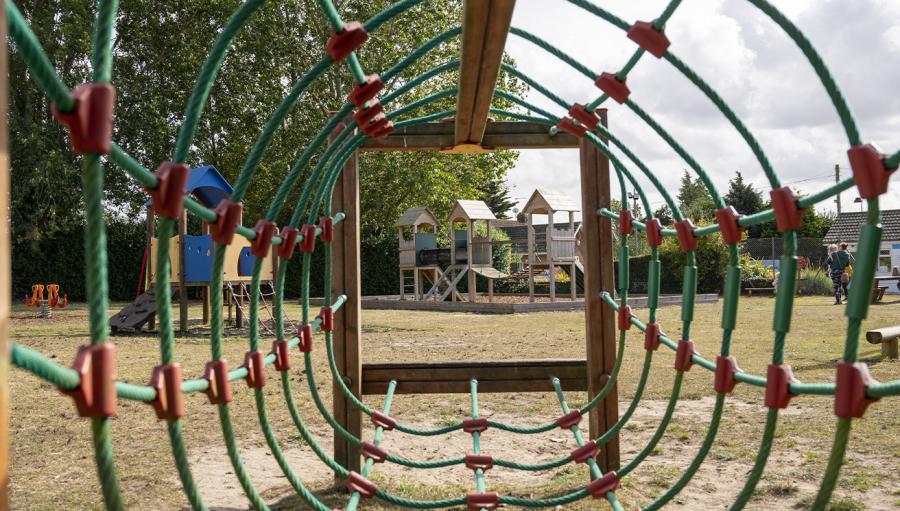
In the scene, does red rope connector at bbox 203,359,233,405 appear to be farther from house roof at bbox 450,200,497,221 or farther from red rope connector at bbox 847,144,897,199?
house roof at bbox 450,200,497,221

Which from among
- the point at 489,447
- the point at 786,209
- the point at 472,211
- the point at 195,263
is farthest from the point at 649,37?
the point at 472,211

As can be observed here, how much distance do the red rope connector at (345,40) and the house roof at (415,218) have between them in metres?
17.0

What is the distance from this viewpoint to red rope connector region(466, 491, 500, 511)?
2752 millimetres

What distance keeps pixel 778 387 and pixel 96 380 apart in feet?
4.47

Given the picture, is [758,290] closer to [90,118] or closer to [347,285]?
[347,285]

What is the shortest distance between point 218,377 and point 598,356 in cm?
217

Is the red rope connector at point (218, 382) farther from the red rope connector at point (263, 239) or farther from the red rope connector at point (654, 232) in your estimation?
the red rope connector at point (654, 232)

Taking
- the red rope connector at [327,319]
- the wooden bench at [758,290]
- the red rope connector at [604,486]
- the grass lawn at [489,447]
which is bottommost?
the grass lawn at [489,447]

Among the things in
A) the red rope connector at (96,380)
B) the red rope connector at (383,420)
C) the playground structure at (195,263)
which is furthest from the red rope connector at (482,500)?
the playground structure at (195,263)

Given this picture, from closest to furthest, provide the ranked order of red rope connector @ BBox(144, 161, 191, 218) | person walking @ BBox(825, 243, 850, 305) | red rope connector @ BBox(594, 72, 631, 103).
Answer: red rope connector @ BBox(144, 161, 191, 218)
red rope connector @ BBox(594, 72, 631, 103)
person walking @ BBox(825, 243, 850, 305)

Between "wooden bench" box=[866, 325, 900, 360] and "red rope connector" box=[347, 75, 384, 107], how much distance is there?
5.67 meters

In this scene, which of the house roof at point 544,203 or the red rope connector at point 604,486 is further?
the house roof at point 544,203

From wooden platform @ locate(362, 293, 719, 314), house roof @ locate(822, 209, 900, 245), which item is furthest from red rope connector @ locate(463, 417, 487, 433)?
house roof @ locate(822, 209, 900, 245)

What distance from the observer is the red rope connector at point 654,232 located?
3.14 m
